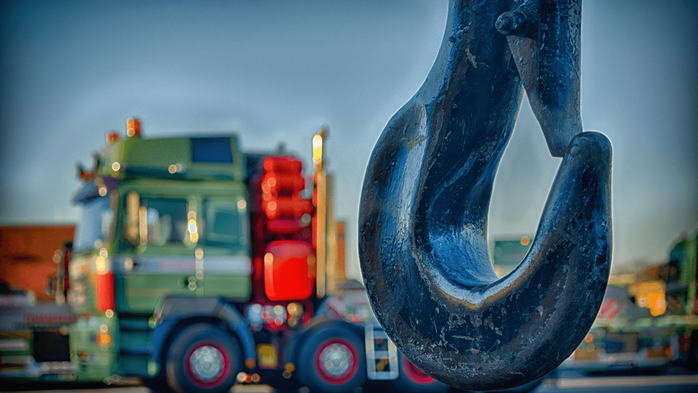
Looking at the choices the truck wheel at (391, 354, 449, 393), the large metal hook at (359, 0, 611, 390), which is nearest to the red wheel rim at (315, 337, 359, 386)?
the truck wheel at (391, 354, 449, 393)

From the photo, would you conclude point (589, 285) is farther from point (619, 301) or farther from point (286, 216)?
point (619, 301)

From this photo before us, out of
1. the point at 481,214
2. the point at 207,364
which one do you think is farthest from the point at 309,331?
the point at 481,214

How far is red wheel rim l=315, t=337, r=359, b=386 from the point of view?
6.89 m

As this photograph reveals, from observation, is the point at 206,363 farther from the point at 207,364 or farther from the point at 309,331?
the point at 309,331

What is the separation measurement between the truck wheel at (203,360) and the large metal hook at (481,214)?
624 cm

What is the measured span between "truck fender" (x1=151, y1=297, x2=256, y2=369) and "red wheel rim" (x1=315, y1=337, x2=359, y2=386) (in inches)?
24.6

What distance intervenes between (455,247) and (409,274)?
55 millimetres

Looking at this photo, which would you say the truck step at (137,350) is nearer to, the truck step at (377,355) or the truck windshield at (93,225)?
the truck windshield at (93,225)

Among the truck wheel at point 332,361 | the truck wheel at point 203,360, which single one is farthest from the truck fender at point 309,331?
the truck wheel at point 203,360

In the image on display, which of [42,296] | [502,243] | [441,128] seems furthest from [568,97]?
[42,296]

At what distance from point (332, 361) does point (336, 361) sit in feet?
0.12

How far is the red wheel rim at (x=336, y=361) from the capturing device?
6.89m

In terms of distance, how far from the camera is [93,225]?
7094mm

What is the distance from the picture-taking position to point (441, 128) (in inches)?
28.5
